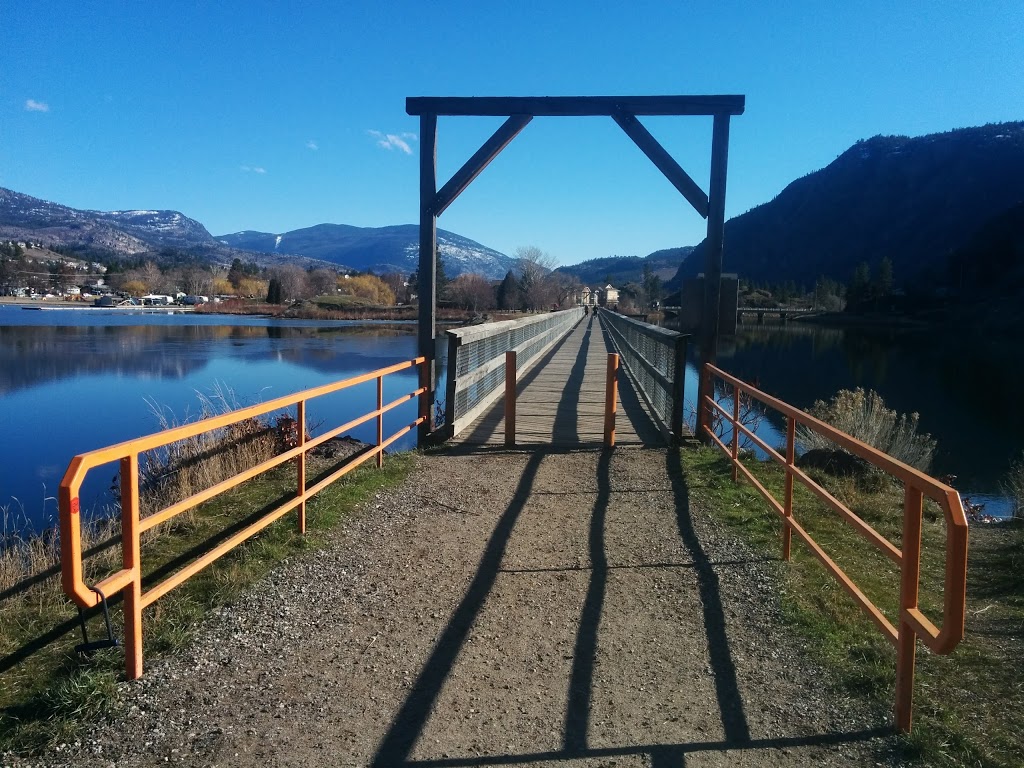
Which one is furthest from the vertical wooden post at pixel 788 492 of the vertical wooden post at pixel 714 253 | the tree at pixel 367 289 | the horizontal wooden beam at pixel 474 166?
the tree at pixel 367 289

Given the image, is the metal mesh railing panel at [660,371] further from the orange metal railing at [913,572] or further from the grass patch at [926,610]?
the orange metal railing at [913,572]

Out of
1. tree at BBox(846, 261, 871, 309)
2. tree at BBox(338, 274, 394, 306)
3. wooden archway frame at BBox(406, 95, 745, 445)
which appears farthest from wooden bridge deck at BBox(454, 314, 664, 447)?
tree at BBox(338, 274, 394, 306)

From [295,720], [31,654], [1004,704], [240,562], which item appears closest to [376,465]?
[240,562]

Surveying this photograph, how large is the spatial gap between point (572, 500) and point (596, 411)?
4915mm

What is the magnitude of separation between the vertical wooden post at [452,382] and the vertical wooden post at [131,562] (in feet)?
19.2

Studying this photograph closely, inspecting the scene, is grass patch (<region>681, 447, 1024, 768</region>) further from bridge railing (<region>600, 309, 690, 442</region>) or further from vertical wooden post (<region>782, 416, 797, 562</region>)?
bridge railing (<region>600, 309, 690, 442</region>)

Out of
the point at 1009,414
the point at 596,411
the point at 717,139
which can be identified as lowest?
the point at 1009,414

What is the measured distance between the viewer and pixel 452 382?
941 centimetres

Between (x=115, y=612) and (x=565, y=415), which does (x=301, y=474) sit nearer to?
(x=115, y=612)

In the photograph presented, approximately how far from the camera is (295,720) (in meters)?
3.31

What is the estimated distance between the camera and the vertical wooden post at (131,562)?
11.4ft

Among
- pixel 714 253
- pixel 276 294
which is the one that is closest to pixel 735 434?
pixel 714 253

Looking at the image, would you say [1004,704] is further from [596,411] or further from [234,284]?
[234,284]

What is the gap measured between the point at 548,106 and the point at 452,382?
3438mm
